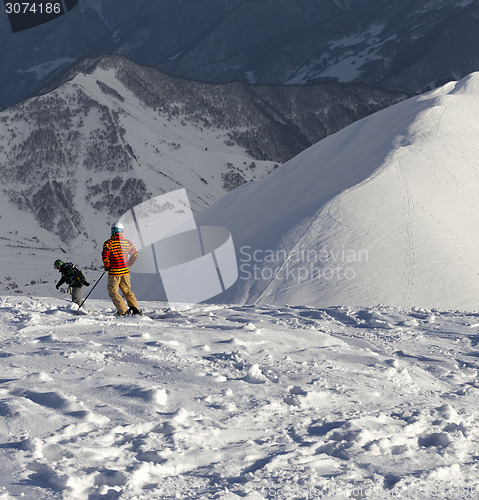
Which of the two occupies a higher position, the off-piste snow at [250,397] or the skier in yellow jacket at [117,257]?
the skier in yellow jacket at [117,257]

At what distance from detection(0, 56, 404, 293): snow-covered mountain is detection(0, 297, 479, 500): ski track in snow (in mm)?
31592

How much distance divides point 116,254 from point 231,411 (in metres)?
4.26

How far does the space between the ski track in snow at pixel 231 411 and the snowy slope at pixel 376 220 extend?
6.27 m

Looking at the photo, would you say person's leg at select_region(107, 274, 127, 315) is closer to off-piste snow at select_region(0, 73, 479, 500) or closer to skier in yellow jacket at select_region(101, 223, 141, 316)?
skier in yellow jacket at select_region(101, 223, 141, 316)

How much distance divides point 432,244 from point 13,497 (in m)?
14.0

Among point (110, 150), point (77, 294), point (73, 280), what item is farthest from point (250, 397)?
point (110, 150)

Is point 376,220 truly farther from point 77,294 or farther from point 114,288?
point 114,288

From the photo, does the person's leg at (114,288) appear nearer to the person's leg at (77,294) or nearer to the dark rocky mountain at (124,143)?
the person's leg at (77,294)

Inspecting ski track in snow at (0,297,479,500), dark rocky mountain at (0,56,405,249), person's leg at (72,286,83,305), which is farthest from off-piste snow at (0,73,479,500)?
dark rocky mountain at (0,56,405,249)

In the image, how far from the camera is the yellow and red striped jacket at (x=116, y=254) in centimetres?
1020

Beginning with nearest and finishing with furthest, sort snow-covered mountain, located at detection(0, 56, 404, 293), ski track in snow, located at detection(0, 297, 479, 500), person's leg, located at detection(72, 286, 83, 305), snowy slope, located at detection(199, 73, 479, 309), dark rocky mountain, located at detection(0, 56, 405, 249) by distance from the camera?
ski track in snow, located at detection(0, 297, 479, 500) < person's leg, located at detection(72, 286, 83, 305) < snowy slope, located at detection(199, 73, 479, 309) < snow-covered mountain, located at detection(0, 56, 404, 293) < dark rocky mountain, located at detection(0, 56, 405, 249)

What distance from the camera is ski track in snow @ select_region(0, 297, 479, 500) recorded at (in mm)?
5359

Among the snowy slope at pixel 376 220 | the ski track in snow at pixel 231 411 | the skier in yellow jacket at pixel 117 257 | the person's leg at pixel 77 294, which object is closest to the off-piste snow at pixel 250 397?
the ski track in snow at pixel 231 411

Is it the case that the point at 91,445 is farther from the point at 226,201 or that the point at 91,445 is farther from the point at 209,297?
the point at 226,201
